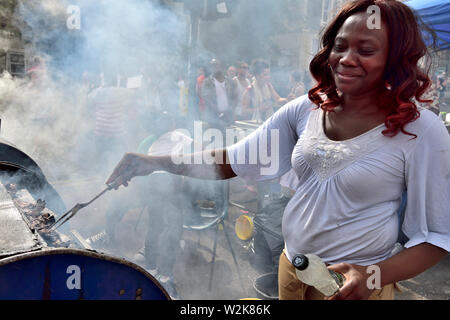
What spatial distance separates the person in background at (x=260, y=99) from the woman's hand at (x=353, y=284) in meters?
6.78

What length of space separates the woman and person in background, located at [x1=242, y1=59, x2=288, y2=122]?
654 cm

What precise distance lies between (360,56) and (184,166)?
3.08ft

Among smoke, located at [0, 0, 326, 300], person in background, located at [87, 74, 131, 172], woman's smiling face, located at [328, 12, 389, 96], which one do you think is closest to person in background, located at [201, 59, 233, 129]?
smoke, located at [0, 0, 326, 300]

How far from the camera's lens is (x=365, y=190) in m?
1.17

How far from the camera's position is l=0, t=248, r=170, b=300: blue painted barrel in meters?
1.21

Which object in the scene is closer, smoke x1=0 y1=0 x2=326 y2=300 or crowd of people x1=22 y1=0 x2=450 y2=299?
crowd of people x1=22 y1=0 x2=450 y2=299

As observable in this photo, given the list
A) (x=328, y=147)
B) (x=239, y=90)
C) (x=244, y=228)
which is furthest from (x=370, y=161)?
(x=239, y=90)

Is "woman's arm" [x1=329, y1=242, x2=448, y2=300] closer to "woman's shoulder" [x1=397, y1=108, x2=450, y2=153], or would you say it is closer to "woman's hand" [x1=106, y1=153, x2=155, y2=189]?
"woman's shoulder" [x1=397, y1=108, x2=450, y2=153]

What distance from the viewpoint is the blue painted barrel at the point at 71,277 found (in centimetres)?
121

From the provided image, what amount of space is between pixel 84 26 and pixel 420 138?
5.44 meters

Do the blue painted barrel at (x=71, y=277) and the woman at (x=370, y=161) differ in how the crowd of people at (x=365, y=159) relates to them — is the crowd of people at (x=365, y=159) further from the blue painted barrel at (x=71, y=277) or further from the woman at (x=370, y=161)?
the blue painted barrel at (x=71, y=277)

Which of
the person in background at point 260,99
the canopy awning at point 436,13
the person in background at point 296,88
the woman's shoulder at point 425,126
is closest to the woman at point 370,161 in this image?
the woman's shoulder at point 425,126

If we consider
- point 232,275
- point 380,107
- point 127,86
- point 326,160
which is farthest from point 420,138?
point 127,86

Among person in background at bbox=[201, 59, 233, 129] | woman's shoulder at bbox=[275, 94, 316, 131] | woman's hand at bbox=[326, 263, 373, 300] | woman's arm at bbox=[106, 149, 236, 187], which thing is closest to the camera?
woman's hand at bbox=[326, 263, 373, 300]
